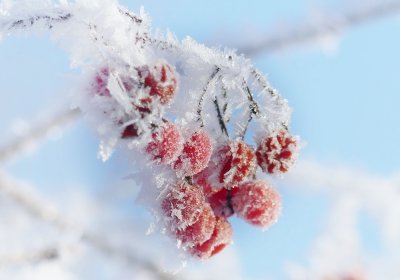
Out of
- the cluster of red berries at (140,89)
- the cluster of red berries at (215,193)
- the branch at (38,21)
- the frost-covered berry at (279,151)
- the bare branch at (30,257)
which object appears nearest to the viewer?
the cluster of red berries at (140,89)

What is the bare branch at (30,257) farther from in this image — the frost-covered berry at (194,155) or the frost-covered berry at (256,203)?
the frost-covered berry at (194,155)

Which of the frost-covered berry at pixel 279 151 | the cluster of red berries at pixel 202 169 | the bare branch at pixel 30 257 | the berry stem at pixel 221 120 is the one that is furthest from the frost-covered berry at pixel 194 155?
the bare branch at pixel 30 257

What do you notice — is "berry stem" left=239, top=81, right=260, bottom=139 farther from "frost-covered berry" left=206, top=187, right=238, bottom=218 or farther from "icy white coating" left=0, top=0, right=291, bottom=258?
"frost-covered berry" left=206, top=187, right=238, bottom=218

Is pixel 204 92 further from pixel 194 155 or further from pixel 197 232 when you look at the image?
pixel 197 232

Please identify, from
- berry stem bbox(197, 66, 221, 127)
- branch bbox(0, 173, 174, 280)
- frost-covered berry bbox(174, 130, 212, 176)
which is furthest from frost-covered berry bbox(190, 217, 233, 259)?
branch bbox(0, 173, 174, 280)

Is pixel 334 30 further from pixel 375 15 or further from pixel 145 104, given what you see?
pixel 145 104

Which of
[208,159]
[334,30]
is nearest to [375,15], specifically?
Answer: [334,30]
